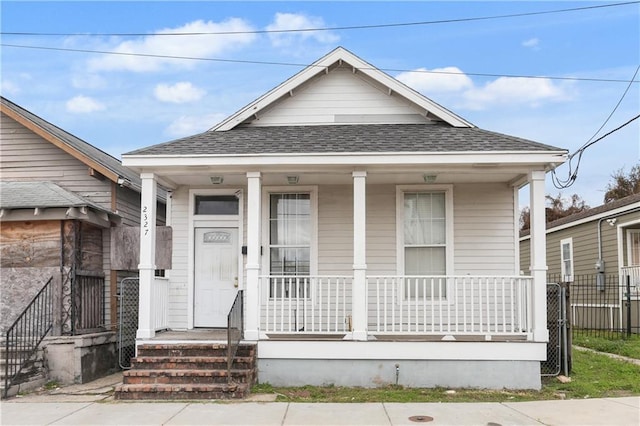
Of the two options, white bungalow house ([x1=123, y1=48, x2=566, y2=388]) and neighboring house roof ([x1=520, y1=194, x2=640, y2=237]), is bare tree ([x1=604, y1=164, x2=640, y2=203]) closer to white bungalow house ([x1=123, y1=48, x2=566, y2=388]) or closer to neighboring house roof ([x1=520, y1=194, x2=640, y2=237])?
neighboring house roof ([x1=520, y1=194, x2=640, y2=237])

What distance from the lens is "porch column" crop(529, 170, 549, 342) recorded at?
905 cm

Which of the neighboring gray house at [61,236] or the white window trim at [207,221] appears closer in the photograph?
the neighboring gray house at [61,236]

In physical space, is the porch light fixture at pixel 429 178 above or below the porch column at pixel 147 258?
above

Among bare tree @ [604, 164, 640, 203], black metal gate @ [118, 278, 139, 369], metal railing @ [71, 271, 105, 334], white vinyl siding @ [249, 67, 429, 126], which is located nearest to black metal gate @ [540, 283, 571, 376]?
white vinyl siding @ [249, 67, 429, 126]

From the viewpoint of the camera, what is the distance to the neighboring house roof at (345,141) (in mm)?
9359

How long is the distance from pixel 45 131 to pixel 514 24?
35.6 feet

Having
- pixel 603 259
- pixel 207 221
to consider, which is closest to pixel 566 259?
pixel 603 259

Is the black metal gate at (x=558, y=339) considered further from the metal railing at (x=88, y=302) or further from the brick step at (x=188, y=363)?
the metal railing at (x=88, y=302)

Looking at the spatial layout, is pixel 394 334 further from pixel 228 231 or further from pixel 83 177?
pixel 83 177

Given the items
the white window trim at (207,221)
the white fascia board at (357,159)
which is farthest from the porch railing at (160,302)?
the white fascia board at (357,159)

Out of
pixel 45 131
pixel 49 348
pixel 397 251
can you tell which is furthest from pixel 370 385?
pixel 45 131

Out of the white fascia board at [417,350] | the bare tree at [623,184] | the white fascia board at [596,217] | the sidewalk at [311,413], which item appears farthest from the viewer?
the bare tree at [623,184]

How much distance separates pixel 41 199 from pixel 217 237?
3253 mm

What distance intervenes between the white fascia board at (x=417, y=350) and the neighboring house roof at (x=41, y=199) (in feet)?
14.7
